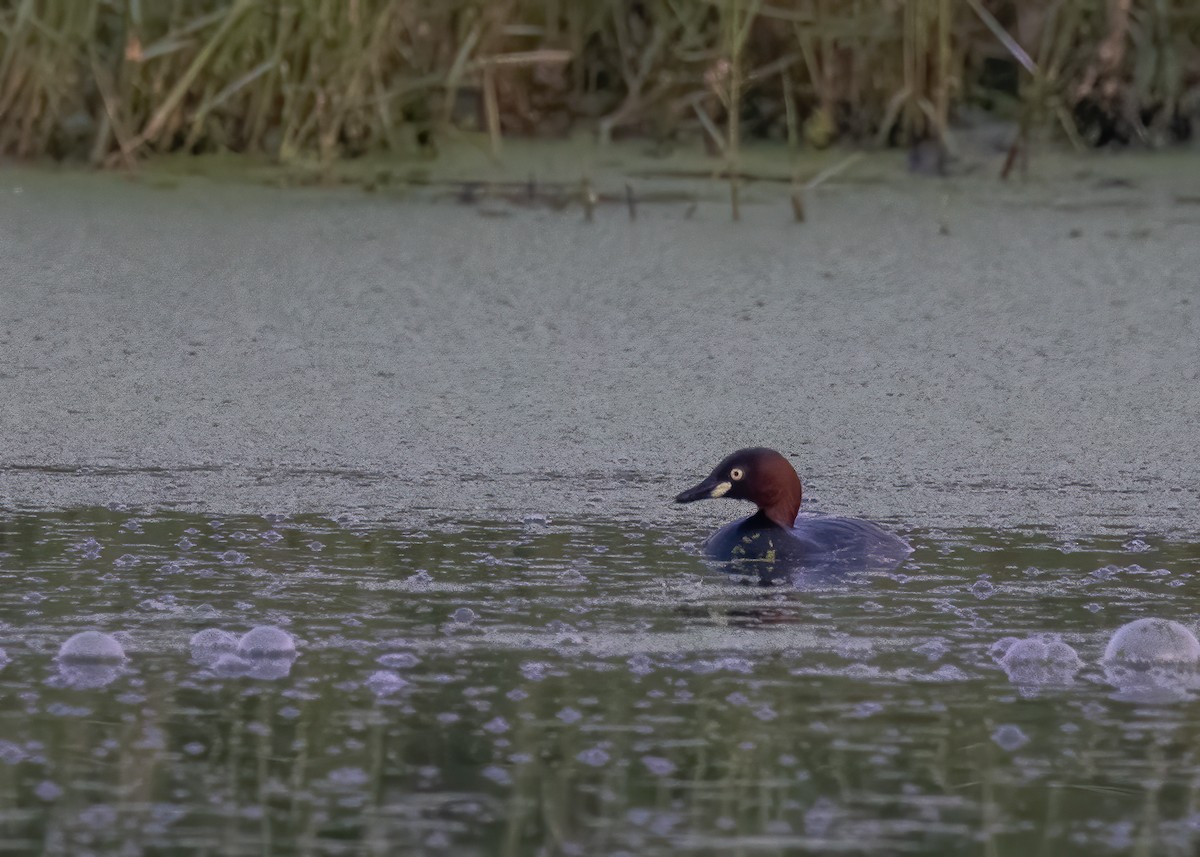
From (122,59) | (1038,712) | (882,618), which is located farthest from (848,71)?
(1038,712)

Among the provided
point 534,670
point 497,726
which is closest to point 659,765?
point 497,726

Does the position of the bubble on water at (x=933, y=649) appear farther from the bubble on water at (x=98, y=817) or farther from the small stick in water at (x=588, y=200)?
the small stick in water at (x=588, y=200)

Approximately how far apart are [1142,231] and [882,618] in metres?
3.25

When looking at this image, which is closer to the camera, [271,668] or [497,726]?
[497,726]

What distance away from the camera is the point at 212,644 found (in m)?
2.98

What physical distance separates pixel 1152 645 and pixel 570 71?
4924 millimetres

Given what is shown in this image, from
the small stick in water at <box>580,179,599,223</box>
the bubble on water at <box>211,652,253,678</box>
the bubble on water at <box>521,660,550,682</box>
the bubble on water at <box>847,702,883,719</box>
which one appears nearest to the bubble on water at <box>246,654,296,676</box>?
the bubble on water at <box>211,652,253,678</box>

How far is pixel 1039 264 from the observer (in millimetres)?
5957

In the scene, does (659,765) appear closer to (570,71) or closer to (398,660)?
(398,660)

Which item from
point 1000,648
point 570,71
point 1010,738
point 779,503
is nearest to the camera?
point 1010,738

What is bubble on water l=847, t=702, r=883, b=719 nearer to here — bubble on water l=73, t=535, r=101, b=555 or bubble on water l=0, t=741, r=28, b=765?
bubble on water l=0, t=741, r=28, b=765

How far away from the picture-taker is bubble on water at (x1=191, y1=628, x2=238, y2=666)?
2952 millimetres

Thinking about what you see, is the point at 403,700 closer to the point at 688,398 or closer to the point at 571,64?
the point at 688,398

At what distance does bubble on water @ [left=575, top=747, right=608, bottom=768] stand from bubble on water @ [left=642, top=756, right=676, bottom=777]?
4 cm
